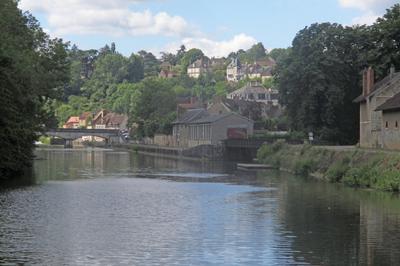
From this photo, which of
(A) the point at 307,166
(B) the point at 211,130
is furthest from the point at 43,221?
(B) the point at 211,130

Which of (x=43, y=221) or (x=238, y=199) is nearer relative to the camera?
(x=43, y=221)

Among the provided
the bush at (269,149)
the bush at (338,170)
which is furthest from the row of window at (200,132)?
the bush at (338,170)

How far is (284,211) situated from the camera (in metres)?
39.7

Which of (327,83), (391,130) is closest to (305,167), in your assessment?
(391,130)

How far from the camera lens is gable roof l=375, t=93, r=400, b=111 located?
6453 centimetres

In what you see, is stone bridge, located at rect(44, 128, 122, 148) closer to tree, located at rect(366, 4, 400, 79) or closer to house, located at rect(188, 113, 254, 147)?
house, located at rect(188, 113, 254, 147)

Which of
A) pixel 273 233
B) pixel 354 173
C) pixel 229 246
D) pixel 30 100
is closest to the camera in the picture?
pixel 229 246

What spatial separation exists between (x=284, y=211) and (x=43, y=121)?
43.0m

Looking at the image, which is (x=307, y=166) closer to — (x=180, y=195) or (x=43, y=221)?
(x=180, y=195)

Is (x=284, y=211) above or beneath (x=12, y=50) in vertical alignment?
beneath

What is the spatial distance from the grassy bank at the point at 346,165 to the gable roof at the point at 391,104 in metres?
4.75

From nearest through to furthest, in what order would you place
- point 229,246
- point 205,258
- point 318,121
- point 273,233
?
point 205,258, point 229,246, point 273,233, point 318,121

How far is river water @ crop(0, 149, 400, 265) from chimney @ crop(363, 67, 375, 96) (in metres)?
21.1

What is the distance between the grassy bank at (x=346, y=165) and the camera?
170ft
